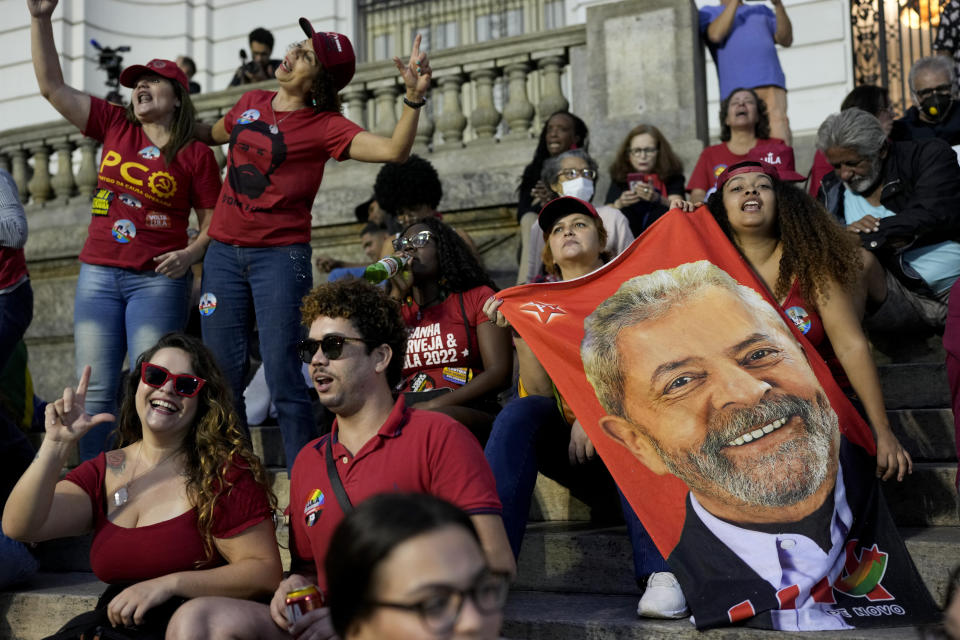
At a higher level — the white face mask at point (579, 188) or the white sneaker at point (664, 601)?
the white face mask at point (579, 188)

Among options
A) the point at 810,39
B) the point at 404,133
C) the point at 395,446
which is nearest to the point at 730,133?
the point at 404,133

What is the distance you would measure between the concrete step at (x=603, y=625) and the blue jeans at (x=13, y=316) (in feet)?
8.07

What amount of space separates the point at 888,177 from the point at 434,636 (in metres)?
4.15

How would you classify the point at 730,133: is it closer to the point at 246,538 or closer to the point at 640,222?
the point at 640,222

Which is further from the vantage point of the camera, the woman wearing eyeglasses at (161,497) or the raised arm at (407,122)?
the raised arm at (407,122)

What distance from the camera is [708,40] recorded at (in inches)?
306

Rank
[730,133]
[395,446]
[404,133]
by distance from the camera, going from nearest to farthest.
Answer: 1. [395,446]
2. [404,133]
3. [730,133]

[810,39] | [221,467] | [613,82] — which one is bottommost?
[221,467]

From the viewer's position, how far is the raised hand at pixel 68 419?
10.1 feet

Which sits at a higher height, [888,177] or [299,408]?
[888,177]

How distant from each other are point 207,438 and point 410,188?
9.84 ft

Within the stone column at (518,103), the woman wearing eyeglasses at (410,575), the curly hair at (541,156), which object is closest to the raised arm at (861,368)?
the woman wearing eyeglasses at (410,575)

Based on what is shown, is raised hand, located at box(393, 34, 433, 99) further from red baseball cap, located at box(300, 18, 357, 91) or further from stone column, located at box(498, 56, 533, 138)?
stone column, located at box(498, 56, 533, 138)

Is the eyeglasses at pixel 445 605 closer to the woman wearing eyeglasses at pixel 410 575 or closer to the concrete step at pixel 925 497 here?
the woman wearing eyeglasses at pixel 410 575
